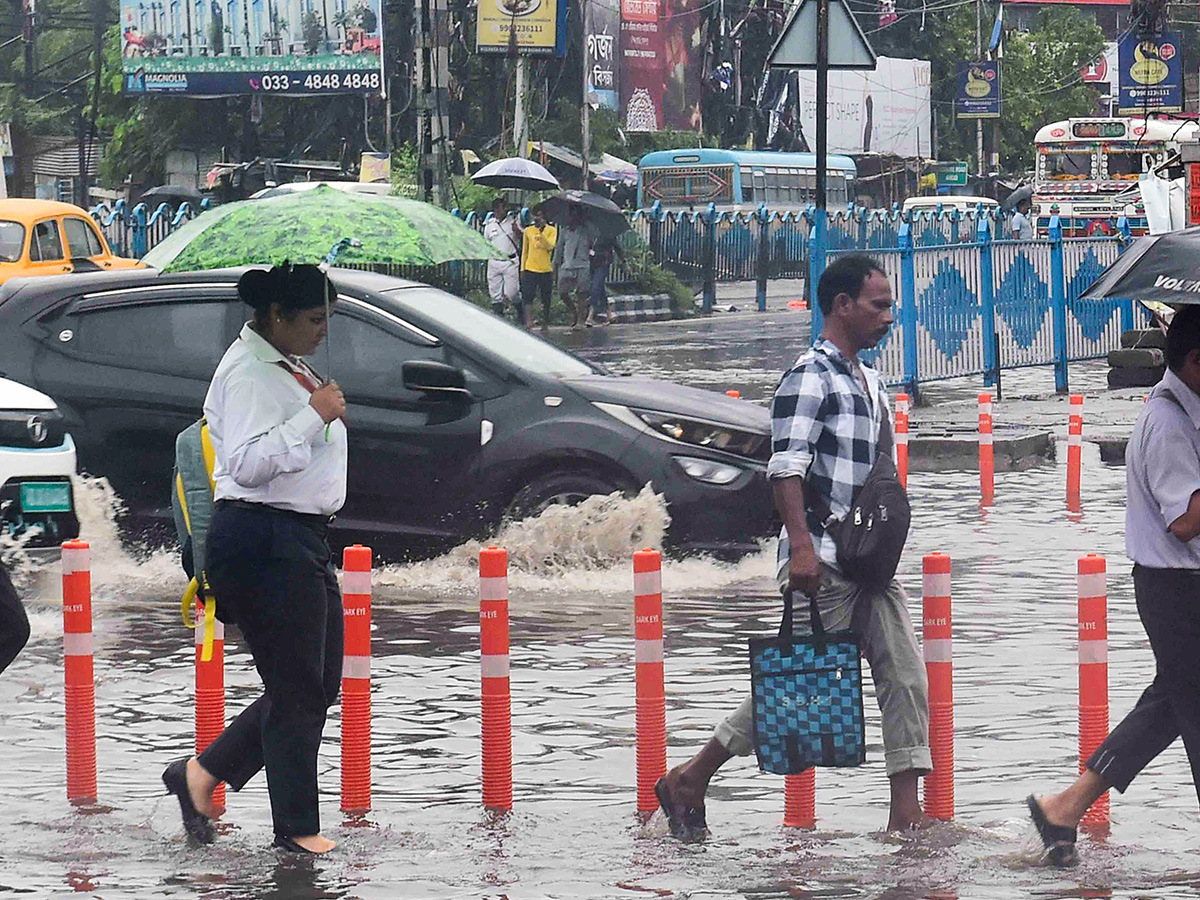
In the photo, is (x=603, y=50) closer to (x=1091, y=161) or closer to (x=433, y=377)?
(x=1091, y=161)

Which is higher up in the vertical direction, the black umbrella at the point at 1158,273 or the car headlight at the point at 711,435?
the black umbrella at the point at 1158,273

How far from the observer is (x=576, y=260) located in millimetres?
33812

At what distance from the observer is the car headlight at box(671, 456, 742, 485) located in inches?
453

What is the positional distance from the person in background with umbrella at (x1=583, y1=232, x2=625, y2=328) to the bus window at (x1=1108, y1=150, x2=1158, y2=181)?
17.9m

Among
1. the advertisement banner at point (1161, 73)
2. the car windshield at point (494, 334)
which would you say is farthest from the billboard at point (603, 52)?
the car windshield at point (494, 334)

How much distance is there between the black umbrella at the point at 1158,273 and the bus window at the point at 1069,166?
151 ft

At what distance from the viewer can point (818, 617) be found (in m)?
6.40

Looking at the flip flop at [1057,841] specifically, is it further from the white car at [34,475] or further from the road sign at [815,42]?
the road sign at [815,42]

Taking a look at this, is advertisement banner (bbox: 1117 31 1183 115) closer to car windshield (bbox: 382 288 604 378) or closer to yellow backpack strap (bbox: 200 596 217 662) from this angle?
car windshield (bbox: 382 288 604 378)

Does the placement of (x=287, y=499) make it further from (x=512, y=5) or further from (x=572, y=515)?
(x=512, y=5)

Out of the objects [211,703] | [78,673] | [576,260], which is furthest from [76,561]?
[576,260]

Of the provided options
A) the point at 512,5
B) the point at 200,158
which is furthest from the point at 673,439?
the point at 200,158

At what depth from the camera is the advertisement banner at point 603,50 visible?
5944 centimetres

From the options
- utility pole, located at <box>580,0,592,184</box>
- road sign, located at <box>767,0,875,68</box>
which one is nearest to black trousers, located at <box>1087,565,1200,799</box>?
road sign, located at <box>767,0,875,68</box>
